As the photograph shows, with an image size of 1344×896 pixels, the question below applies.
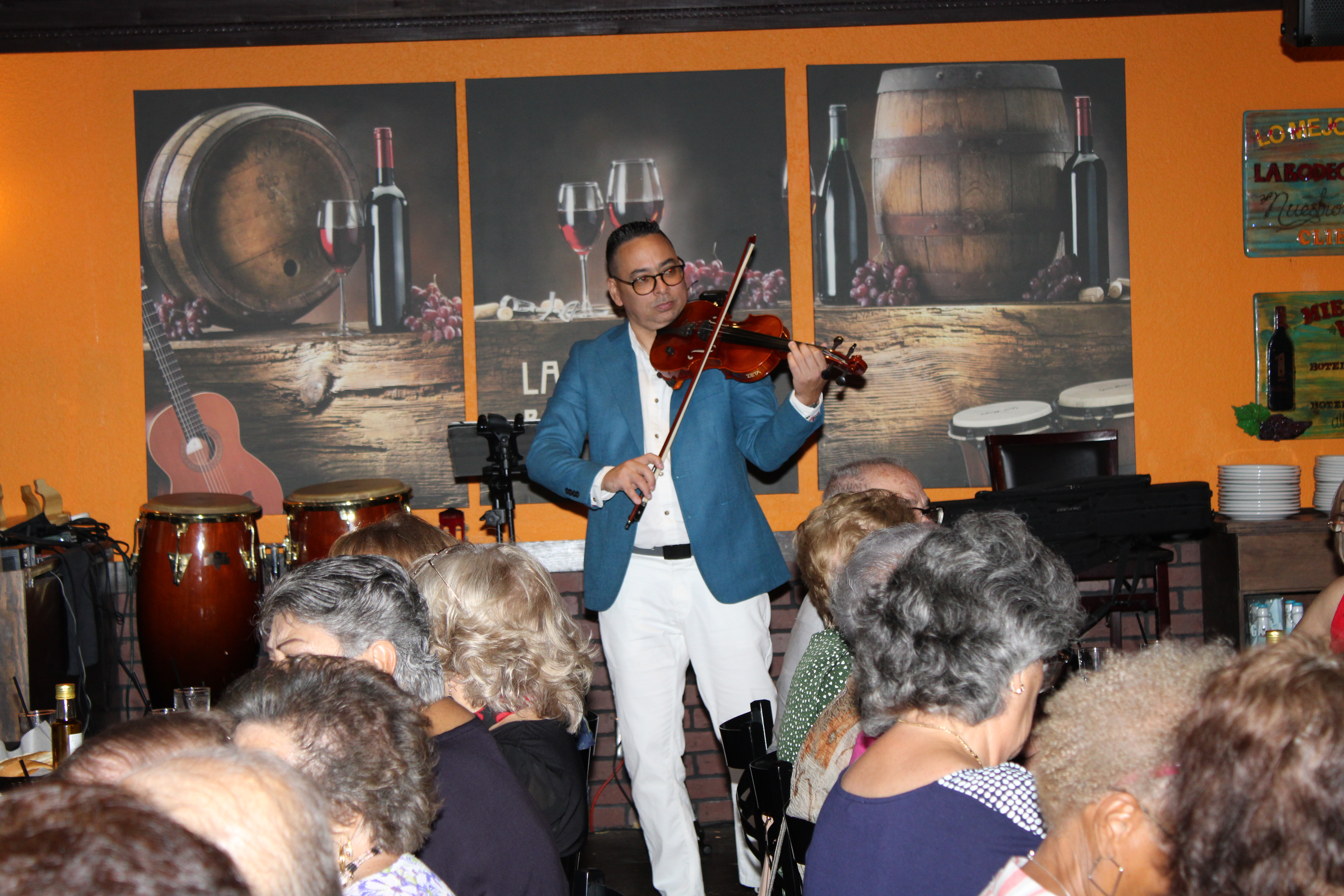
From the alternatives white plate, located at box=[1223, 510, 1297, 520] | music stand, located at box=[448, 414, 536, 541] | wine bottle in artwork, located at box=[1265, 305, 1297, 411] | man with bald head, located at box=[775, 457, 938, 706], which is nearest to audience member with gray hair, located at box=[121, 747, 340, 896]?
man with bald head, located at box=[775, 457, 938, 706]

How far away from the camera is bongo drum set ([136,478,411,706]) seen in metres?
→ 3.38

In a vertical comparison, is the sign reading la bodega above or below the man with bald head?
above

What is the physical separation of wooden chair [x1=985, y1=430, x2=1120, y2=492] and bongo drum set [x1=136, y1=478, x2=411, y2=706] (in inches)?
78.7

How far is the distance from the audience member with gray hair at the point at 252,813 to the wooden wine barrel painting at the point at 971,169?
3300 mm

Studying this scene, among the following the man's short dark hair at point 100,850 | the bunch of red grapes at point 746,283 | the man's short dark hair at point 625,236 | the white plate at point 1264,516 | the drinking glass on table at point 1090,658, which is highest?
the man's short dark hair at point 625,236

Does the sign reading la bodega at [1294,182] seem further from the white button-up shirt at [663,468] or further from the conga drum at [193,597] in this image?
the conga drum at [193,597]

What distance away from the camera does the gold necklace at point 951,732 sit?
4.49 feet

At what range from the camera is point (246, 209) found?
3.73 meters

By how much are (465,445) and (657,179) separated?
115 centimetres

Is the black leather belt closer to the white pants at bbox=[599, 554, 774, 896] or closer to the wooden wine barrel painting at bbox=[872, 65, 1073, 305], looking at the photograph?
the white pants at bbox=[599, 554, 774, 896]

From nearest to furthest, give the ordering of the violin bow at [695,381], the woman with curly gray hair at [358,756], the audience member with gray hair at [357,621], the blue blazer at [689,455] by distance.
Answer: the woman with curly gray hair at [358,756]
the audience member with gray hair at [357,621]
the violin bow at [695,381]
the blue blazer at [689,455]

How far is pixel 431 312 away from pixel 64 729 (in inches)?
81.3

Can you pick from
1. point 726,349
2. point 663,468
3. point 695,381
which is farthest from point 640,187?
point 663,468

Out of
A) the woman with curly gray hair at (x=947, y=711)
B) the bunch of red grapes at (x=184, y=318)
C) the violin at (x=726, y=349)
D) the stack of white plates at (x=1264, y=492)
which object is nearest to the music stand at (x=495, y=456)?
the violin at (x=726, y=349)
